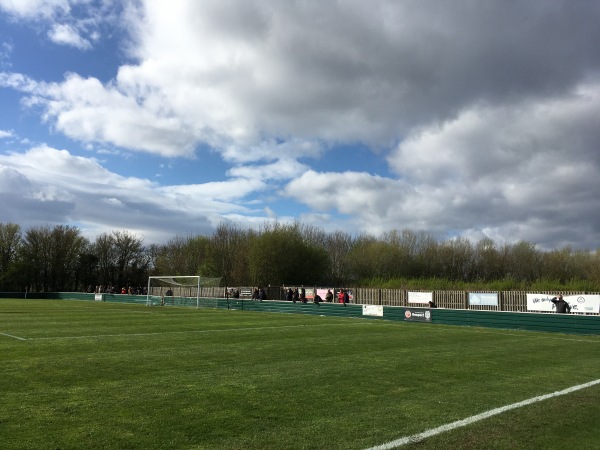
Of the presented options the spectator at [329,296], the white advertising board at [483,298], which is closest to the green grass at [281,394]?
the white advertising board at [483,298]

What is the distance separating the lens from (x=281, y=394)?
792 cm

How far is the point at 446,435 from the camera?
19.2ft

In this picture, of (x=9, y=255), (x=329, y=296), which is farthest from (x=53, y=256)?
(x=329, y=296)

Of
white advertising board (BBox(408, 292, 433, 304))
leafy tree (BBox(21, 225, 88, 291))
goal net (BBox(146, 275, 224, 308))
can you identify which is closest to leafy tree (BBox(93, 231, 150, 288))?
leafy tree (BBox(21, 225, 88, 291))

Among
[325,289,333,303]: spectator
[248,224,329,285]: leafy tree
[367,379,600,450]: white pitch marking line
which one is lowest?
[367,379,600,450]: white pitch marking line

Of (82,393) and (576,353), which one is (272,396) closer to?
(82,393)

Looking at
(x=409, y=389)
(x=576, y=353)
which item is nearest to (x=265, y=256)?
(x=576, y=353)

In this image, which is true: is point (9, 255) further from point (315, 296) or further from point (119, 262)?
point (315, 296)

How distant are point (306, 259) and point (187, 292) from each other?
53.4 ft

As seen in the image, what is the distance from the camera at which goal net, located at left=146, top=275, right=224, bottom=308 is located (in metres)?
43.5

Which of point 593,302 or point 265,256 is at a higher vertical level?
point 265,256

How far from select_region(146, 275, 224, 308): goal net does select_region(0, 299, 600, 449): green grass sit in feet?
93.8

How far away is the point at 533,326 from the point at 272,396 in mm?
19645

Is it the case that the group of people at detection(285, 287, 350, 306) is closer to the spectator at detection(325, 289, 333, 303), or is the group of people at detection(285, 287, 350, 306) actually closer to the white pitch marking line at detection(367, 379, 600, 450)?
the spectator at detection(325, 289, 333, 303)
